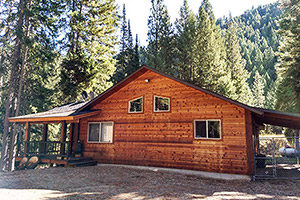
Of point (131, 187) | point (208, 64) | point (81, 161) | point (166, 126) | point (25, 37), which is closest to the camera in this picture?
point (131, 187)

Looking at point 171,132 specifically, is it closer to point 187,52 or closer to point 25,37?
point 25,37

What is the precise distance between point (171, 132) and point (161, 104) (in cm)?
163

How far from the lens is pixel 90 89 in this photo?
64.8ft

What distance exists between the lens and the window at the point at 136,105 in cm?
1212

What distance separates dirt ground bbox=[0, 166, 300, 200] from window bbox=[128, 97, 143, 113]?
12.0 ft

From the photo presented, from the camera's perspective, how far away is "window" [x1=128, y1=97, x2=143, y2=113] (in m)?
12.1

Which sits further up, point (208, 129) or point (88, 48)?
point (88, 48)

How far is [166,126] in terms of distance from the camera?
11164 millimetres

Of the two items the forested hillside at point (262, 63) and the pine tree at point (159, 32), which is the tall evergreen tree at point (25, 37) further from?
the forested hillside at point (262, 63)

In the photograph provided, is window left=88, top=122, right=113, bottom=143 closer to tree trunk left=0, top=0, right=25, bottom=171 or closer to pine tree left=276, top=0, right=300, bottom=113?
tree trunk left=0, top=0, right=25, bottom=171

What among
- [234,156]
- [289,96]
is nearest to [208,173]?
[234,156]

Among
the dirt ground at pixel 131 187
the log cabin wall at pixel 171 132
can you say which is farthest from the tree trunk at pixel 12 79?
the dirt ground at pixel 131 187

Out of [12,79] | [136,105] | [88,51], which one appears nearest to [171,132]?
[136,105]

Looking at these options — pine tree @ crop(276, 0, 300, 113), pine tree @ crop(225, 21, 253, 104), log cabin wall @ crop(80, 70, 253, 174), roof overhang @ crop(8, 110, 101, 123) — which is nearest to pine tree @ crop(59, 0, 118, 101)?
roof overhang @ crop(8, 110, 101, 123)
